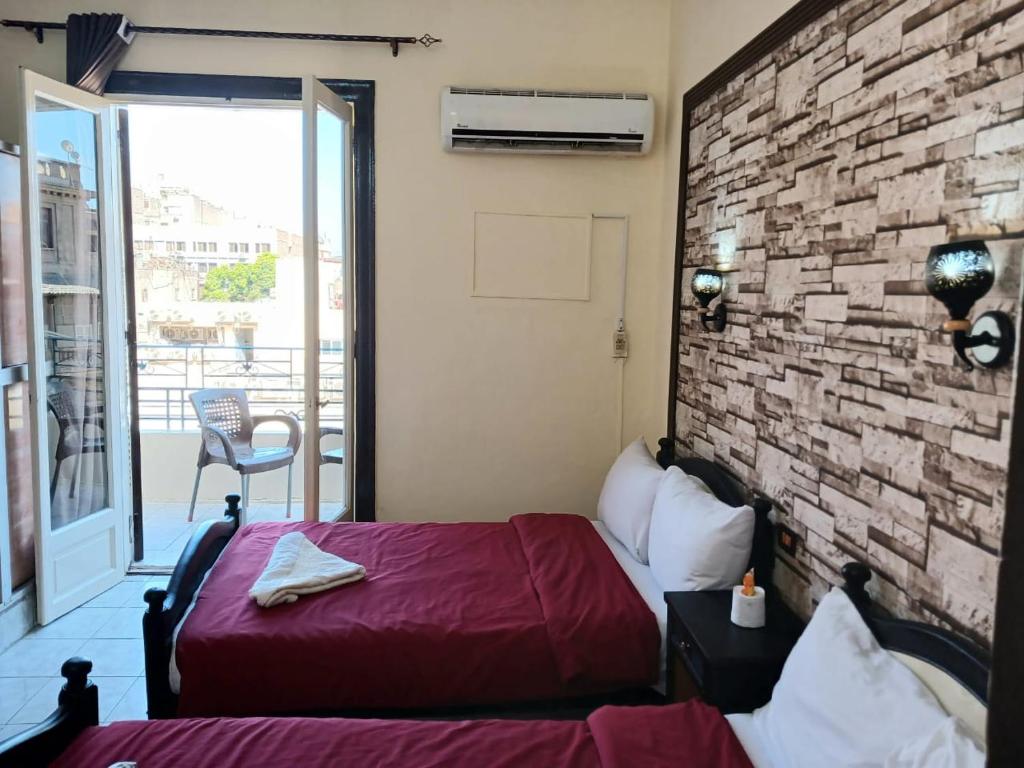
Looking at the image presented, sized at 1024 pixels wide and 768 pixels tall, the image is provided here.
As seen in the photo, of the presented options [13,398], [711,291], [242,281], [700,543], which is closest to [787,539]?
[700,543]

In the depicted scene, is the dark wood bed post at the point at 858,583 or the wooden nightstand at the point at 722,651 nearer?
the dark wood bed post at the point at 858,583

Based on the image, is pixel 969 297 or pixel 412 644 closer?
pixel 969 297

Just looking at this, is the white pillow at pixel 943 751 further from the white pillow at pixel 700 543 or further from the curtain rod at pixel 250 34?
the curtain rod at pixel 250 34

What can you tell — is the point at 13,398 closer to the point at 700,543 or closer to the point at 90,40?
the point at 90,40

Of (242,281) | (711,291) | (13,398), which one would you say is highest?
(242,281)

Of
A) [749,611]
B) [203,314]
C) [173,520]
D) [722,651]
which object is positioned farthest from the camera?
[203,314]

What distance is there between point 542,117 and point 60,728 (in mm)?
3015

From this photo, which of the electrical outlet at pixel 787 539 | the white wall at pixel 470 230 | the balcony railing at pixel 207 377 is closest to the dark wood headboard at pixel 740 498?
the electrical outlet at pixel 787 539

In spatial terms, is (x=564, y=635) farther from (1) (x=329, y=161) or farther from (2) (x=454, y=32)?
(2) (x=454, y=32)

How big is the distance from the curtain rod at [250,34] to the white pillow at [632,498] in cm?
229

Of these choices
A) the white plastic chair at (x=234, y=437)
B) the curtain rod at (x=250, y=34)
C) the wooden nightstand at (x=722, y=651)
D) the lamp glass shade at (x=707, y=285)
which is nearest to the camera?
the wooden nightstand at (x=722, y=651)

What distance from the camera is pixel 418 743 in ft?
5.40

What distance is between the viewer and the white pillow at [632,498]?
2.79 meters

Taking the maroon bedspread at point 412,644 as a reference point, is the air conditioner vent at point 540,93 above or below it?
above
